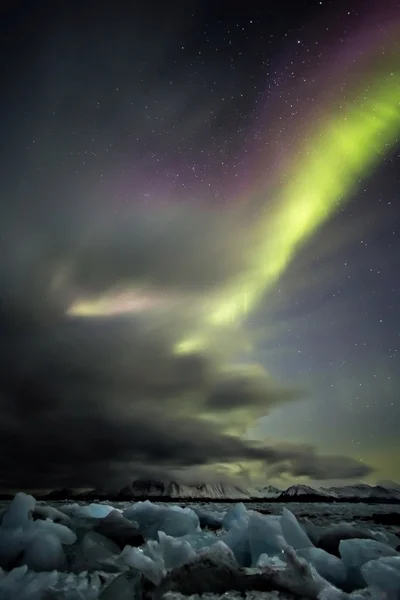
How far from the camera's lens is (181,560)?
7.31 m

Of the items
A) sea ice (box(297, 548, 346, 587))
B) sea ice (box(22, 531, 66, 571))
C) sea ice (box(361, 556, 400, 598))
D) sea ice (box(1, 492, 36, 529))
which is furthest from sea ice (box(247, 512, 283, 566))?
sea ice (box(1, 492, 36, 529))

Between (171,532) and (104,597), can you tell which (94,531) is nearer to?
(171,532)

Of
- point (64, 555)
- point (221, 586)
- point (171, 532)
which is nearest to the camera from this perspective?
point (221, 586)

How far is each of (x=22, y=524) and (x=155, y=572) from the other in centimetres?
451

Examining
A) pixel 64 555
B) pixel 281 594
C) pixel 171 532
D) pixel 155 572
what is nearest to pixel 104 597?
pixel 155 572

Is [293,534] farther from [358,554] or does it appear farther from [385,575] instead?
[385,575]

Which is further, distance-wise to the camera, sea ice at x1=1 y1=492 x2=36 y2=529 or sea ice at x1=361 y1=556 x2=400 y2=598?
sea ice at x1=1 y1=492 x2=36 y2=529

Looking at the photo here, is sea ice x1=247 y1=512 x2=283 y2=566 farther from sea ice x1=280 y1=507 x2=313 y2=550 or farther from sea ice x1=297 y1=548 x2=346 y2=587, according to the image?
sea ice x1=297 y1=548 x2=346 y2=587

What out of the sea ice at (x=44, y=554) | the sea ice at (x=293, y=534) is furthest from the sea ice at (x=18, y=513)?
the sea ice at (x=293, y=534)

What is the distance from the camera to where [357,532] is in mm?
9812

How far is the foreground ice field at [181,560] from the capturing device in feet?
18.8

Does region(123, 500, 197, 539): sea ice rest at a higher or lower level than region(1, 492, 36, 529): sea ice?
lower

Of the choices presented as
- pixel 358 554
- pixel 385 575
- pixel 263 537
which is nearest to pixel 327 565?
pixel 358 554

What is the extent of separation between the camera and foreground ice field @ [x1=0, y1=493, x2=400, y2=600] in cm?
574
